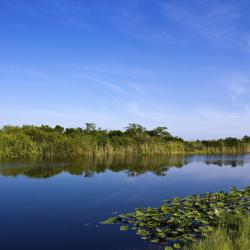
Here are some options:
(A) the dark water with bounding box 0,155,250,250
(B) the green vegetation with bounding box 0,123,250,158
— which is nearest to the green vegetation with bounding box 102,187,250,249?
(A) the dark water with bounding box 0,155,250,250

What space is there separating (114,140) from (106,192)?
25.5 m

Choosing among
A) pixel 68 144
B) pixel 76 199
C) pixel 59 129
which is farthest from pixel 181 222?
pixel 59 129

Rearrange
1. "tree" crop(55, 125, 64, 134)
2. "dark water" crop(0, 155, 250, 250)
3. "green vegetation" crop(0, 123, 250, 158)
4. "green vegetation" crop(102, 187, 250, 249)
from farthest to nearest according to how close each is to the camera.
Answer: "tree" crop(55, 125, 64, 134)
"green vegetation" crop(0, 123, 250, 158)
"dark water" crop(0, 155, 250, 250)
"green vegetation" crop(102, 187, 250, 249)

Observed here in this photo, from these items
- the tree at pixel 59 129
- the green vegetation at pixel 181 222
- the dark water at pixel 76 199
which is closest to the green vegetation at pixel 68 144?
the tree at pixel 59 129

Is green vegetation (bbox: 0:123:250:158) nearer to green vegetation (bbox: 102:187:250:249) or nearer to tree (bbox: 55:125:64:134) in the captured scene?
tree (bbox: 55:125:64:134)

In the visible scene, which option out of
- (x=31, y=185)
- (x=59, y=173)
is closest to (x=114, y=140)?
(x=59, y=173)

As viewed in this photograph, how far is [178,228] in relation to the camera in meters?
8.44

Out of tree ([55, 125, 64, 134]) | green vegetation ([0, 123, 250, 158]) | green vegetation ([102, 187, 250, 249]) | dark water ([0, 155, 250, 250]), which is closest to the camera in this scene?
green vegetation ([102, 187, 250, 249])

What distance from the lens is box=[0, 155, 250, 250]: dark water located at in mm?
8039

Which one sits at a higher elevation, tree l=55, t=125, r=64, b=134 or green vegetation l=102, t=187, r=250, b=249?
tree l=55, t=125, r=64, b=134

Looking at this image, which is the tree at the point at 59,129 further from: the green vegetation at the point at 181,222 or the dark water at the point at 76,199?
the green vegetation at the point at 181,222

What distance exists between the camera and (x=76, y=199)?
13.1 m

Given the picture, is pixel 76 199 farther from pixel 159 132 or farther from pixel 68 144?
pixel 159 132

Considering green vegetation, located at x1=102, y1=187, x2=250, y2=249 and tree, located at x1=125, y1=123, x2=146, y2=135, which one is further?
tree, located at x1=125, y1=123, x2=146, y2=135
